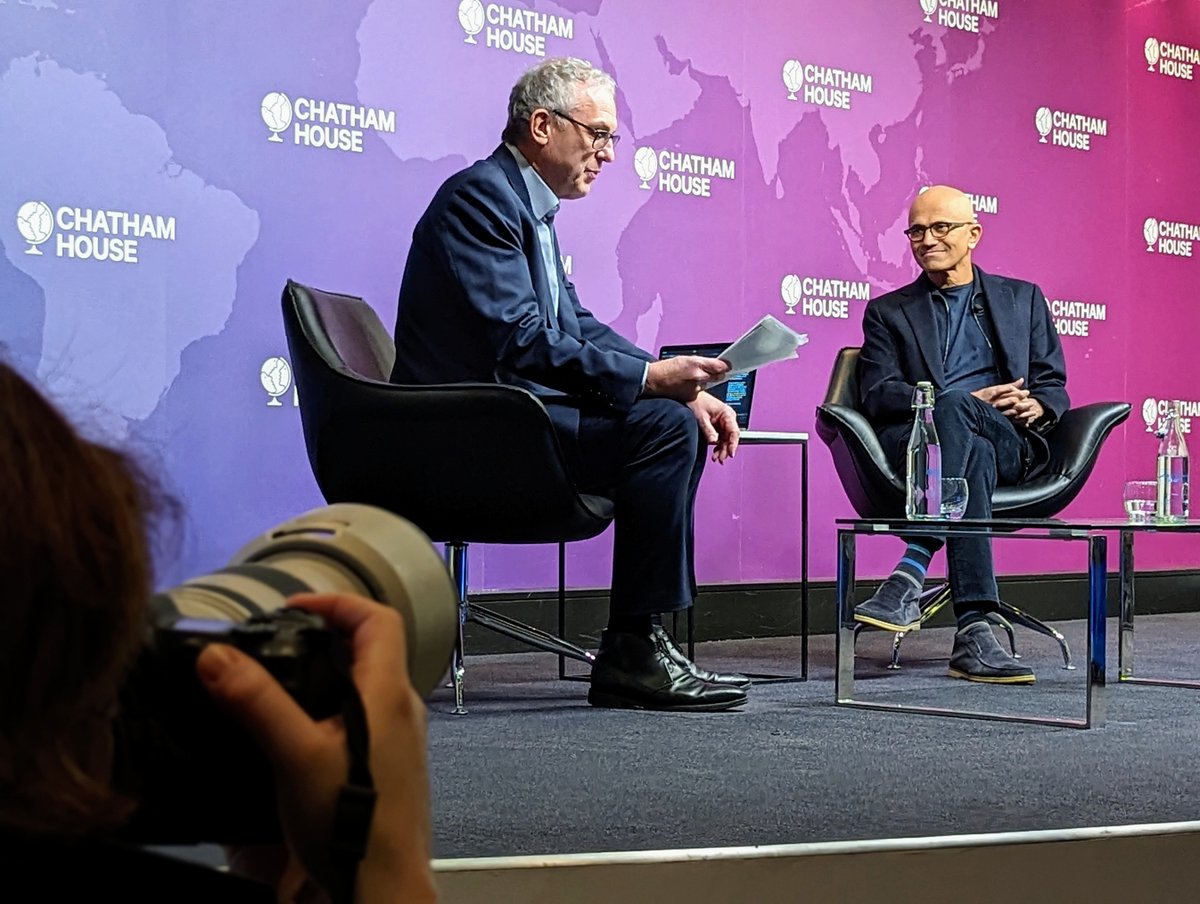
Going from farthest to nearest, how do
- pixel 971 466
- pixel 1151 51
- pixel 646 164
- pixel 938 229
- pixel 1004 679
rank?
pixel 1151 51, pixel 646 164, pixel 938 229, pixel 971 466, pixel 1004 679

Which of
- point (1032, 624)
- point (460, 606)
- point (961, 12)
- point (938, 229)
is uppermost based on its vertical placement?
point (961, 12)

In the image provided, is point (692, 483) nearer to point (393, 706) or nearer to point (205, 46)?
point (205, 46)

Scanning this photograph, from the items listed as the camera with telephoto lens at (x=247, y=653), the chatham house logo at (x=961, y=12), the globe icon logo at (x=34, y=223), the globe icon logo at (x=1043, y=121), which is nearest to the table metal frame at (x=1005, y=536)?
the globe icon logo at (x=34, y=223)

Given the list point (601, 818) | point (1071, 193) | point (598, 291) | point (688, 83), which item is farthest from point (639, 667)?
point (1071, 193)

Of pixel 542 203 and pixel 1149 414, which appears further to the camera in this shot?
pixel 1149 414

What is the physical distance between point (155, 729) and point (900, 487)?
3.35 meters

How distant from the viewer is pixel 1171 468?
3.71 meters

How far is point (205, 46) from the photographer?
3688 mm

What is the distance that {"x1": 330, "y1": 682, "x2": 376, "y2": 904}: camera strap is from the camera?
23.9 inches

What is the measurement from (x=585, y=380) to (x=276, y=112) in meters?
1.38

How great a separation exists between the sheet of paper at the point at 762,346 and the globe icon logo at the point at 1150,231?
11.8 feet

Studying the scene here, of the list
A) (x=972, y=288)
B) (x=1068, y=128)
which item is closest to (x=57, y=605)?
(x=972, y=288)

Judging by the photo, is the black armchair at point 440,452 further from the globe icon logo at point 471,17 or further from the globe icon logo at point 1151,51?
the globe icon logo at point 1151,51

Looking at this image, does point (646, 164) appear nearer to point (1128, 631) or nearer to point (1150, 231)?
point (1128, 631)
